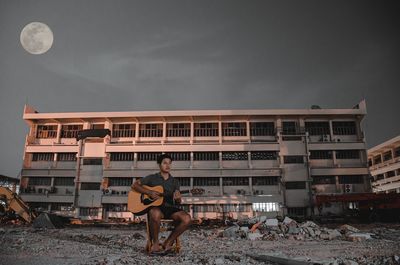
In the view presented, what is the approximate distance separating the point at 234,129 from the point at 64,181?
67.6 feet

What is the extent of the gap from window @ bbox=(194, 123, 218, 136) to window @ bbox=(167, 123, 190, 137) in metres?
1.06

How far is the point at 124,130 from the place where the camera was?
38188 mm

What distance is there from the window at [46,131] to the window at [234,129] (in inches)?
821

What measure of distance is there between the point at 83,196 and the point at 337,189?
27788 mm

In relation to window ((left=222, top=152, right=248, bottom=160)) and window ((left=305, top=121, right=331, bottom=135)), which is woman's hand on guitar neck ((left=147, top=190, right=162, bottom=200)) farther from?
window ((left=305, top=121, right=331, bottom=135))

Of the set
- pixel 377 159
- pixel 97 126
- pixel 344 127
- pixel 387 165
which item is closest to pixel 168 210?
pixel 97 126

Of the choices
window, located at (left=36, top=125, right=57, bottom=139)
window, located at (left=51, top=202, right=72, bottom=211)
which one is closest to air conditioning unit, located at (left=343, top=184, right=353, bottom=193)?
window, located at (left=51, top=202, right=72, bottom=211)

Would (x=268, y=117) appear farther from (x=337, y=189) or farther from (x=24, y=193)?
(x=24, y=193)

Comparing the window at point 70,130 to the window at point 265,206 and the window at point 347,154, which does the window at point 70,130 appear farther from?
the window at point 347,154

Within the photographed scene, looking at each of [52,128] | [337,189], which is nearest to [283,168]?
[337,189]

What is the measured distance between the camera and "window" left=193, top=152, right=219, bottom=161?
35.7 metres

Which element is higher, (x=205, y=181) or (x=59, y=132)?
(x=59, y=132)

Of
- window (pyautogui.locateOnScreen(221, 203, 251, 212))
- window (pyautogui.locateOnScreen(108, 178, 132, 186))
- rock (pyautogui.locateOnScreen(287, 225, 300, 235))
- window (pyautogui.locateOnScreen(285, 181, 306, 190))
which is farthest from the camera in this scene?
window (pyautogui.locateOnScreen(108, 178, 132, 186))

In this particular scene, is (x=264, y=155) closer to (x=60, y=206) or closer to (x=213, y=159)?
(x=213, y=159)
